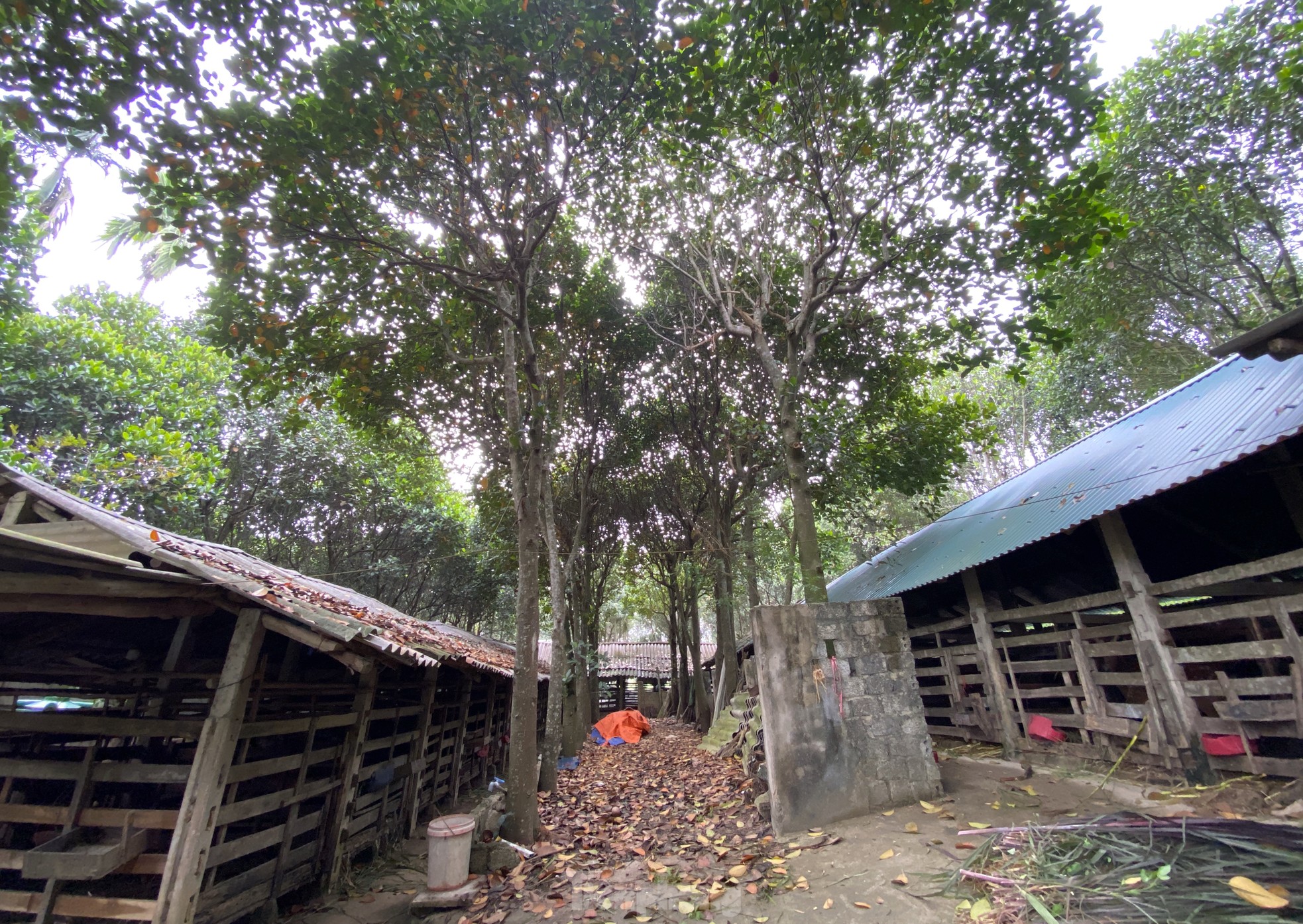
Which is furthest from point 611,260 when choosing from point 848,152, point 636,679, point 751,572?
point 636,679

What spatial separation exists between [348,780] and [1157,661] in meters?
9.26

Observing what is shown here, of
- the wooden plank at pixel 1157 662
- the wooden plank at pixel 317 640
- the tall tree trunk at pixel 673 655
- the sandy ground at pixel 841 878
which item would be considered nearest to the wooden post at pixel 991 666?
the sandy ground at pixel 841 878

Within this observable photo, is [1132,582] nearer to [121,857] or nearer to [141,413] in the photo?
[121,857]

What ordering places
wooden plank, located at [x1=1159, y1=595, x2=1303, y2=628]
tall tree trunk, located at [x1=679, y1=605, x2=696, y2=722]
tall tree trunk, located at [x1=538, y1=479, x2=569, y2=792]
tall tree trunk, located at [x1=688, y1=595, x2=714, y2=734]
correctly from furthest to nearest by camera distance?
tall tree trunk, located at [x1=679, y1=605, x2=696, y2=722], tall tree trunk, located at [x1=688, y1=595, x2=714, y2=734], tall tree trunk, located at [x1=538, y1=479, x2=569, y2=792], wooden plank, located at [x1=1159, y1=595, x2=1303, y2=628]

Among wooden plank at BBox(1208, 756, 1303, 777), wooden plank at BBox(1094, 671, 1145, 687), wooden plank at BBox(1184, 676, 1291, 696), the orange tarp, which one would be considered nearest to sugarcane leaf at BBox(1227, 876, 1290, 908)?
wooden plank at BBox(1208, 756, 1303, 777)

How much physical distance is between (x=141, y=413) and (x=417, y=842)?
13125 millimetres

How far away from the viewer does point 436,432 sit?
1351 cm

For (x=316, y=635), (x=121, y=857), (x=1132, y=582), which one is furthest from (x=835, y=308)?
(x=121, y=857)

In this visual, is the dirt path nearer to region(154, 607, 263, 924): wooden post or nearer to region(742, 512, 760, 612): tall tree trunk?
region(154, 607, 263, 924): wooden post

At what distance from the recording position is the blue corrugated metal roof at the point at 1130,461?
17.0 ft

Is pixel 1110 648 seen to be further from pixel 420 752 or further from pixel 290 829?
pixel 420 752

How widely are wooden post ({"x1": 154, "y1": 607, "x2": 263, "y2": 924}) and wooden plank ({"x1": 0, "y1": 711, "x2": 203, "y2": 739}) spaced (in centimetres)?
27

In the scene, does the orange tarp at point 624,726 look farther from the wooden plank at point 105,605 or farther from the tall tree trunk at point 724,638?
the wooden plank at point 105,605

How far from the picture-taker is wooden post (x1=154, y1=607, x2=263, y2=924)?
4.32m
